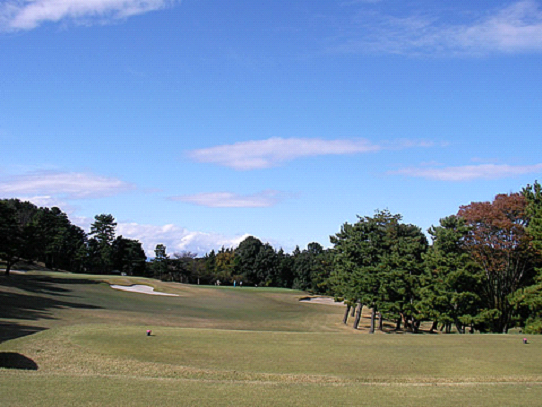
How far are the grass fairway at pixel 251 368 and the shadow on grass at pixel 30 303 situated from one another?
0.36m

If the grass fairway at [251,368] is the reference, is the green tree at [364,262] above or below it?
above

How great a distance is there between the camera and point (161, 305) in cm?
5844

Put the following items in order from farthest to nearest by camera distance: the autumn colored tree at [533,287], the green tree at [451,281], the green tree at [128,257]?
the green tree at [128,257], the green tree at [451,281], the autumn colored tree at [533,287]

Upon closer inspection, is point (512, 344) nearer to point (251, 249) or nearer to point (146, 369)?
point (146, 369)

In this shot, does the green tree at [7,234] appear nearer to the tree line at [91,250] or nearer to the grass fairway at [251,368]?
the grass fairway at [251,368]

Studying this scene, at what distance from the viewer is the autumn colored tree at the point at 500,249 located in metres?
44.3

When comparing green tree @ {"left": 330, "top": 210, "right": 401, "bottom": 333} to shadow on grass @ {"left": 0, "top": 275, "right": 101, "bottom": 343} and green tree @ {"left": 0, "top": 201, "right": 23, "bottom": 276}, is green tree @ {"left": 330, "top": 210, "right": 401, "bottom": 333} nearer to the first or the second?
shadow on grass @ {"left": 0, "top": 275, "right": 101, "bottom": 343}

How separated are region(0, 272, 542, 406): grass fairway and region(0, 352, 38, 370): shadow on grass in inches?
1.7

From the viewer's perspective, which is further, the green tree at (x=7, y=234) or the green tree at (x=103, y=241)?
the green tree at (x=103, y=241)

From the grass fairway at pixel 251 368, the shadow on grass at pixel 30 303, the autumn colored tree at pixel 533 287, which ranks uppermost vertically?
the autumn colored tree at pixel 533 287

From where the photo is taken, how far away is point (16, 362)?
20.6 metres

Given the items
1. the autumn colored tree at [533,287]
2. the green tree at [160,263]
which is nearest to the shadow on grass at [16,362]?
the autumn colored tree at [533,287]

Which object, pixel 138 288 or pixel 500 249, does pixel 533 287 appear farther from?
pixel 138 288

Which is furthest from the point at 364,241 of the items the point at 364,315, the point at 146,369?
the point at 146,369
